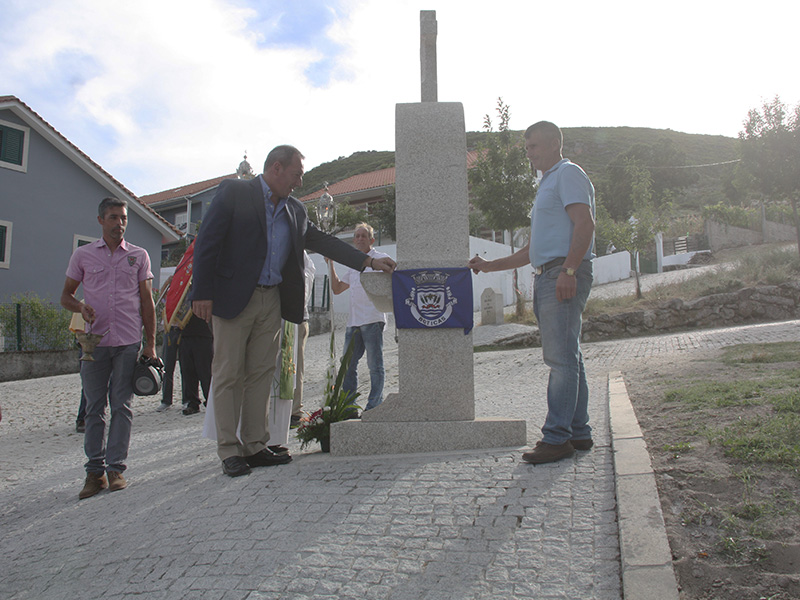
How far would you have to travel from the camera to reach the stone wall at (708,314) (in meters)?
14.7

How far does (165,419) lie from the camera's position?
769 centimetres

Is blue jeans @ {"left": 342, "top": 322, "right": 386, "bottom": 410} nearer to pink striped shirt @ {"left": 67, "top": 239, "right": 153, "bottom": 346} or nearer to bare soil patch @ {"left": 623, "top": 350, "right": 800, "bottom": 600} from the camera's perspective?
pink striped shirt @ {"left": 67, "top": 239, "right": 153, "bottom": 346}

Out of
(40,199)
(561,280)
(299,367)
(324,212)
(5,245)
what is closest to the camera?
(561,280)

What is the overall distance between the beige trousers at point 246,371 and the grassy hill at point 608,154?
70.0 meters

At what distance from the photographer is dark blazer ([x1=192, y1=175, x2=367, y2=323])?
159 inches

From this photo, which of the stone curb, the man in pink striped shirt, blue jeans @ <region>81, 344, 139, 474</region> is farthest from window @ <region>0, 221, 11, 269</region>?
the stone curb

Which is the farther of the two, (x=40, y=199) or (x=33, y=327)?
(x=40, y=199)

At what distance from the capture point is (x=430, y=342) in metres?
4.30

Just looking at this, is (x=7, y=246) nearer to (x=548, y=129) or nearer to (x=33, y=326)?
(x=33, y=326)

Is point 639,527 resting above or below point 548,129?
below

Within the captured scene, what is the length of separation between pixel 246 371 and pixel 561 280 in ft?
7.12

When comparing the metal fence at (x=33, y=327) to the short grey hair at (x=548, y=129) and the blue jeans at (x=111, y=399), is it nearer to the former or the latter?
the blue jeans at (x=111, y=399)

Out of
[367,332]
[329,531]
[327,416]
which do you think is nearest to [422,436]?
[327,416]

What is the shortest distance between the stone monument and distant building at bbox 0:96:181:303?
1808cm
